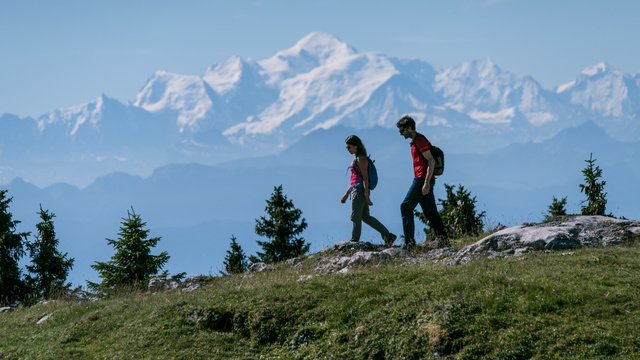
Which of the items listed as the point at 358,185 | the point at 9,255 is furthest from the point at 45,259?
the point at 358,185

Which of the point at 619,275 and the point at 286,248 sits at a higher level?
the point at 286,248

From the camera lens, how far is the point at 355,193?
853 inches

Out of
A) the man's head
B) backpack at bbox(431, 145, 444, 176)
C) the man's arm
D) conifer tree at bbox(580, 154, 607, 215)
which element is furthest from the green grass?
conifer tree at bbox(580, 154, 607, 215)

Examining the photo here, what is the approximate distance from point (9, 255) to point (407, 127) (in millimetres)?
21637

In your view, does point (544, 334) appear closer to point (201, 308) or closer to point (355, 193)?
point (201, 308)

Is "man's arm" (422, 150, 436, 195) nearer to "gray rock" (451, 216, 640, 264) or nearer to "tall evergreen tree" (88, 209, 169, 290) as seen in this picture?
"gray rock" (451, 216, 640, 264)

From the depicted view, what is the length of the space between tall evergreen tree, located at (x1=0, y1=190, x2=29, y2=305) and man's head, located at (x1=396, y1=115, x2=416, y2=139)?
66.5ft

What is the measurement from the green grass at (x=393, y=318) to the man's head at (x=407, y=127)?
3660 millimetres

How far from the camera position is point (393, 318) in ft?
44.5

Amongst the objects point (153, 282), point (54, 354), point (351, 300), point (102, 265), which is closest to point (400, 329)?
point (351, 300)

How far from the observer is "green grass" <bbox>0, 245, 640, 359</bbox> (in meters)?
12.2

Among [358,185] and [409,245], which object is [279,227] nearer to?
[358,185]

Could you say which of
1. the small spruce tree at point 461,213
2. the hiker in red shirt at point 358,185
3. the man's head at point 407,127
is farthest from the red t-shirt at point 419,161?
the small spruce tree at point 461,213

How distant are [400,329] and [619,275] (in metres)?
4.68
